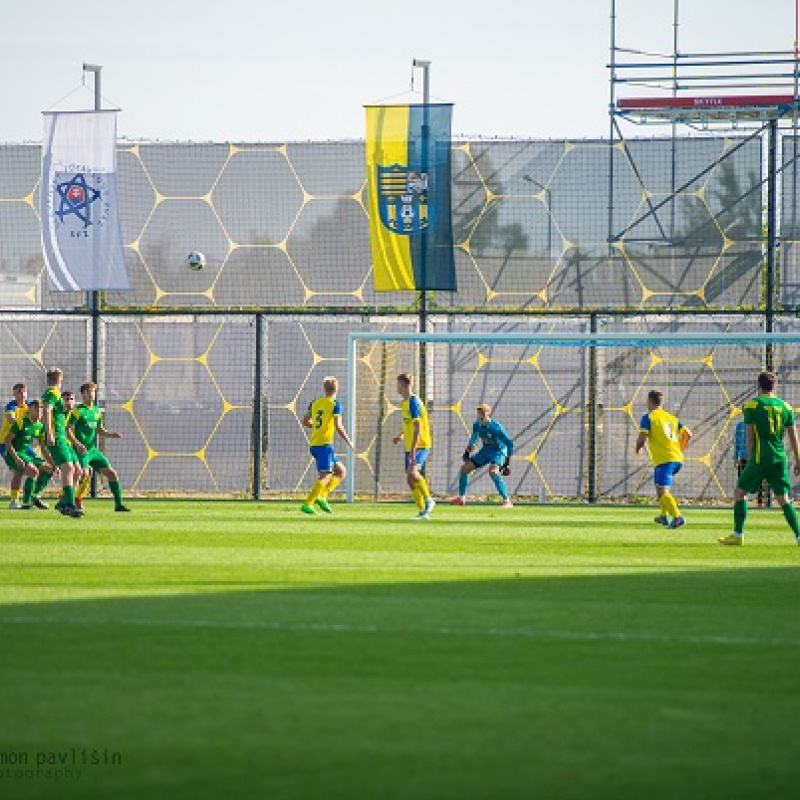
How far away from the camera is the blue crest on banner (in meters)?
28.2

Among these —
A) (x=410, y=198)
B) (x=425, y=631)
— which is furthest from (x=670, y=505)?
(x=425, y=631)

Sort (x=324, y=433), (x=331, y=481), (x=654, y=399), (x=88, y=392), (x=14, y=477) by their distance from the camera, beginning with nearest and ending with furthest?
(x=654, y=399)
(x=88, y=392)
(x=324, y=433)
(x=331, y=481)
(x=14, y=477)

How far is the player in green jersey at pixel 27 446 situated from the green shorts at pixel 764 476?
35.9ft

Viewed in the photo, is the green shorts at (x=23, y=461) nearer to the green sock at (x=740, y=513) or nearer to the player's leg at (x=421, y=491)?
the player's leg at (x=421, y=491)

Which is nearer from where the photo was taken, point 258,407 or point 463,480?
point 463,480

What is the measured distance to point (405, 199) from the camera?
92.9ft

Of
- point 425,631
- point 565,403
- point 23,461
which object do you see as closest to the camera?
point 425,631

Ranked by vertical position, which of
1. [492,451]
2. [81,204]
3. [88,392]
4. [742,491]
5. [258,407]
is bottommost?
[742,491]

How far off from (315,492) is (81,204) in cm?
853

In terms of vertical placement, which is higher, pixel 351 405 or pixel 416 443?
pixel 351 405

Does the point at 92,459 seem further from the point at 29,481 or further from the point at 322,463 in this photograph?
the point at 322,463

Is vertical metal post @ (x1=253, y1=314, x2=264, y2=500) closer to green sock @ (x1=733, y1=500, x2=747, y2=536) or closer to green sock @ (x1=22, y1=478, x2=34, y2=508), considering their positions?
green sock @ (x1=22, y1=478, x2=34, y2=508)

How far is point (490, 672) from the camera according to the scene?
26.2ft

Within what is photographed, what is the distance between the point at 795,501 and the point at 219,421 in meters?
9.82
